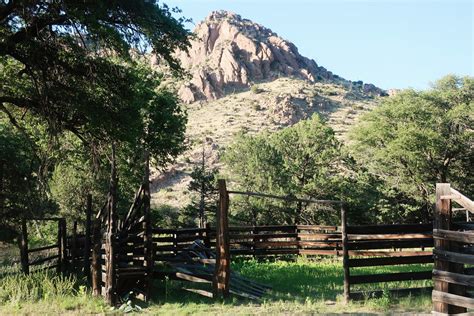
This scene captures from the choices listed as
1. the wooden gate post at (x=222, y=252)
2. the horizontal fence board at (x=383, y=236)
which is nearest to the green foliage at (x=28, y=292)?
the wooden gate post at (x=222, y=252)

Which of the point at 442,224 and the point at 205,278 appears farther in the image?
the point at 205,278

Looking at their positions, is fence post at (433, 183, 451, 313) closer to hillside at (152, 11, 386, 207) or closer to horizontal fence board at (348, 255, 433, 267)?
horizontal fence board at (348, 255, 433, 267)

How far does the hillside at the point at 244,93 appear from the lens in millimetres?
74062

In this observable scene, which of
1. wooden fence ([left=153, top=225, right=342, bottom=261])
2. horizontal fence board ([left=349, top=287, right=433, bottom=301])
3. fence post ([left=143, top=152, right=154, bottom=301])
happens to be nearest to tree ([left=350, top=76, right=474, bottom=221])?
wooden fence ([left=153, top=225, right=342, bottom=261])

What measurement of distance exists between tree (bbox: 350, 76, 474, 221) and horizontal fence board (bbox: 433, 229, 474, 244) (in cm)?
2780

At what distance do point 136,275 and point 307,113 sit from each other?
264ft

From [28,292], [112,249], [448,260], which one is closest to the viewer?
[448,260]

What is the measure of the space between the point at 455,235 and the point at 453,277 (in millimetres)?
643

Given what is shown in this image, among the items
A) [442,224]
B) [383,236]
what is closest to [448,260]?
[442,224]

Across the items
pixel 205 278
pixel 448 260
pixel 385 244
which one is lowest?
pixel 205 278

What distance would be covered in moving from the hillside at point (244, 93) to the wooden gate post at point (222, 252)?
151ft

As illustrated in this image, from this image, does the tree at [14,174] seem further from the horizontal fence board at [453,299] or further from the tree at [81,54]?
the horizontal fence board at [453,299]

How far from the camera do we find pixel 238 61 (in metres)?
120

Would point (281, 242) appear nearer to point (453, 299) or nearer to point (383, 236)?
point (383, 236)
